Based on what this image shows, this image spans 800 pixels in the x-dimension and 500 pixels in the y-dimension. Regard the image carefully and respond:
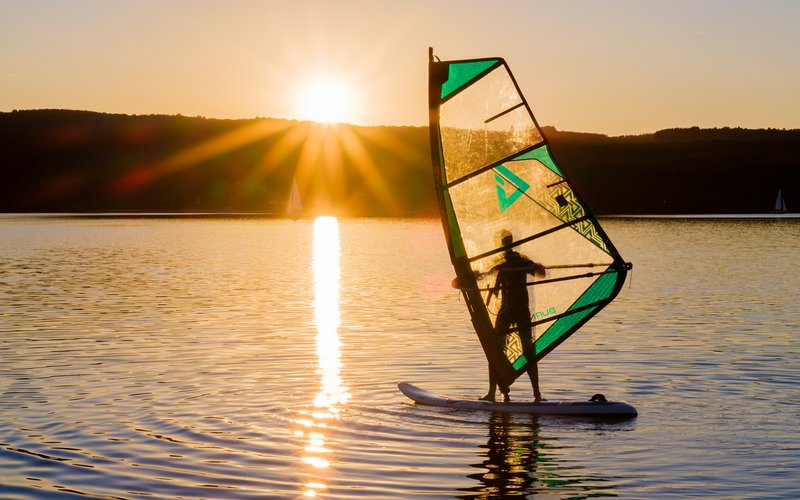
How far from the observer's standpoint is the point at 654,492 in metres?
9.56

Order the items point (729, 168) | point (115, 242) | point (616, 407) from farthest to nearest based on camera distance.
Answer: point (729, 168) → point (115, 242) → point (616, 407)

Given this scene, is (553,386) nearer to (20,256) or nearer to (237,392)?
(237,392)

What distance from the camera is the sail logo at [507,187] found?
13328 millimetres

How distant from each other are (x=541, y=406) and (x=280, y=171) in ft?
568

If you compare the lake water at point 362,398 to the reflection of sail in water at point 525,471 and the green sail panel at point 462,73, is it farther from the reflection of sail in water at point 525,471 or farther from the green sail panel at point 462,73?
the green sail panel at point 462,73

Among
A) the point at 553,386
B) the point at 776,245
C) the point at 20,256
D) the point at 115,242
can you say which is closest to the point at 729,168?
the point at 776,245

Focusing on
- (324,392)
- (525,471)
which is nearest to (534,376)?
(324,392)

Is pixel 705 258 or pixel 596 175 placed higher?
pixel 596 175

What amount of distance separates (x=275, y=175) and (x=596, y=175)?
52.7 meters

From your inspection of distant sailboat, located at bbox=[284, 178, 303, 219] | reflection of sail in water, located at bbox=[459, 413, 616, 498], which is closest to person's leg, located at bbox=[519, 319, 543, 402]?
reflection of sail in water, located at bbox=[459, 413, 616, 498]

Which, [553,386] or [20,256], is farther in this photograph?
[20,256]

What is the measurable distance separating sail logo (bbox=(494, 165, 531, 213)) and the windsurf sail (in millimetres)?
12

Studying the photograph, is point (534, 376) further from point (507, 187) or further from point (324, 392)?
point (324, 392)

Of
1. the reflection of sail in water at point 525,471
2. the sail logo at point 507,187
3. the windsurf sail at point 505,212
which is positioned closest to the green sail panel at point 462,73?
the windsurf sail at point 505,212
